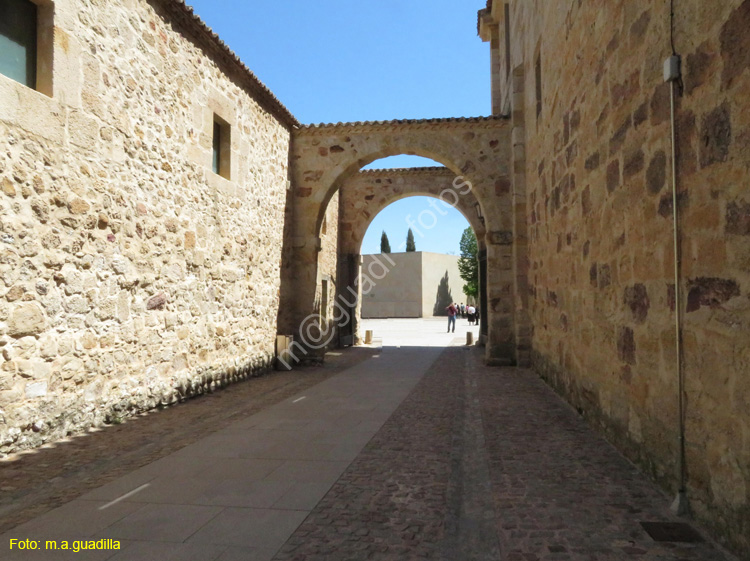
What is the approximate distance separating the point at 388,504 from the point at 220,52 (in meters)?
6.53

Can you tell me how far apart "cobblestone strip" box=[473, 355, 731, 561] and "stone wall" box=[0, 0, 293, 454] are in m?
3.58

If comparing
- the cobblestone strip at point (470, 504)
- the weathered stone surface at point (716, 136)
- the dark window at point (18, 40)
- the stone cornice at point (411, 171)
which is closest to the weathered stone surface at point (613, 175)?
the weathered stone surface at point (716, 136)

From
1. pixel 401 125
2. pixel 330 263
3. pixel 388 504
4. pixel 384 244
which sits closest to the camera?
pixel 388 504

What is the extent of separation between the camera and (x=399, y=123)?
10289 millimetres

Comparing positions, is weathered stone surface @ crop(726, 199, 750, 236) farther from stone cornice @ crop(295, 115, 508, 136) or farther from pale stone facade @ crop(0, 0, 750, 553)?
stone cornice @ crop(295, 115, 508, 136)

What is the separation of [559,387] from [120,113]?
5.68 meters

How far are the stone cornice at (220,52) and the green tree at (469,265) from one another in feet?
79.3

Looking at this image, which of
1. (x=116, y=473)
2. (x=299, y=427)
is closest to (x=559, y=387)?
(x=299, y=427)

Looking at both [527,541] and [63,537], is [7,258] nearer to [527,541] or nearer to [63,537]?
[63,537]

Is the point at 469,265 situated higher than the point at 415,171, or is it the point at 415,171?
the point at 415,171

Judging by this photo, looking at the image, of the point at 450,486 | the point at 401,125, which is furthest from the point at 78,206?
the point at 401,125

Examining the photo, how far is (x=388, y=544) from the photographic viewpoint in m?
2.62

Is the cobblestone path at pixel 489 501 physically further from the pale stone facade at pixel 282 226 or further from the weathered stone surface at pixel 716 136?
the weathered stone surface at pixel 716 136

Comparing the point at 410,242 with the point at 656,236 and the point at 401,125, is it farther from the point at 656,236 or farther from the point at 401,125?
the point at 656,236
